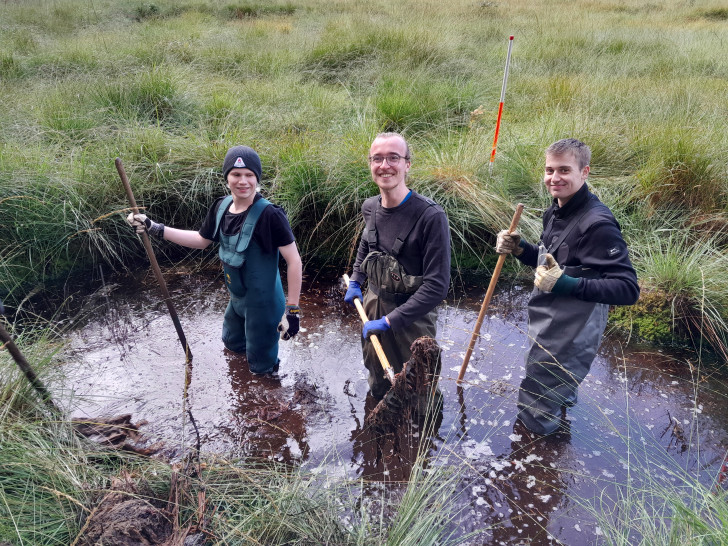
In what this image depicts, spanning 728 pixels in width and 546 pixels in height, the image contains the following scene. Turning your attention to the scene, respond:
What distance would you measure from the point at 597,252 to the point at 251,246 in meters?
2.16

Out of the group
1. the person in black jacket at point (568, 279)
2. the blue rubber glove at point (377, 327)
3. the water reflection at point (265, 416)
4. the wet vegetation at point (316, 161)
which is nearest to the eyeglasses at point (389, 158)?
the person in black jacket at point (568, 279)

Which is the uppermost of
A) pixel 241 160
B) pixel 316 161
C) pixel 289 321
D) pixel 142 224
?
pixel 241 160

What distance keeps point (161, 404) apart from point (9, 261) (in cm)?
240

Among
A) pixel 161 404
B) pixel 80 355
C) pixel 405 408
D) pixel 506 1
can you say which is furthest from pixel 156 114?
pixel 506 1

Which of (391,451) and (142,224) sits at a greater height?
(142,224)

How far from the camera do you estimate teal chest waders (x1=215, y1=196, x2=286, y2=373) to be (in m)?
3.13

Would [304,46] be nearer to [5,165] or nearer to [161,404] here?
[5,165]

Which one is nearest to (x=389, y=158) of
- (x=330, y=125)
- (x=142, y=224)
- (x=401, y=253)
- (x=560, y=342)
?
(x=401, y=253)

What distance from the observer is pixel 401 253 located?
291 centimetres

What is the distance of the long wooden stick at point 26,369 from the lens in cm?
247

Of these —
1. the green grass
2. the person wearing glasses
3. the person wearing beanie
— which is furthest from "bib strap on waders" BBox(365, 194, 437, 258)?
the green grass

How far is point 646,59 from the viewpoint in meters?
10.1

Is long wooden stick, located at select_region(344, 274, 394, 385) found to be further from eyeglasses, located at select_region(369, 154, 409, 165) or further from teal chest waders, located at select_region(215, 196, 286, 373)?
eyeglasses, located at select_region(369, 154, 409, 165)

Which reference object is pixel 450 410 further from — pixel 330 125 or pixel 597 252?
pixel 330 125
